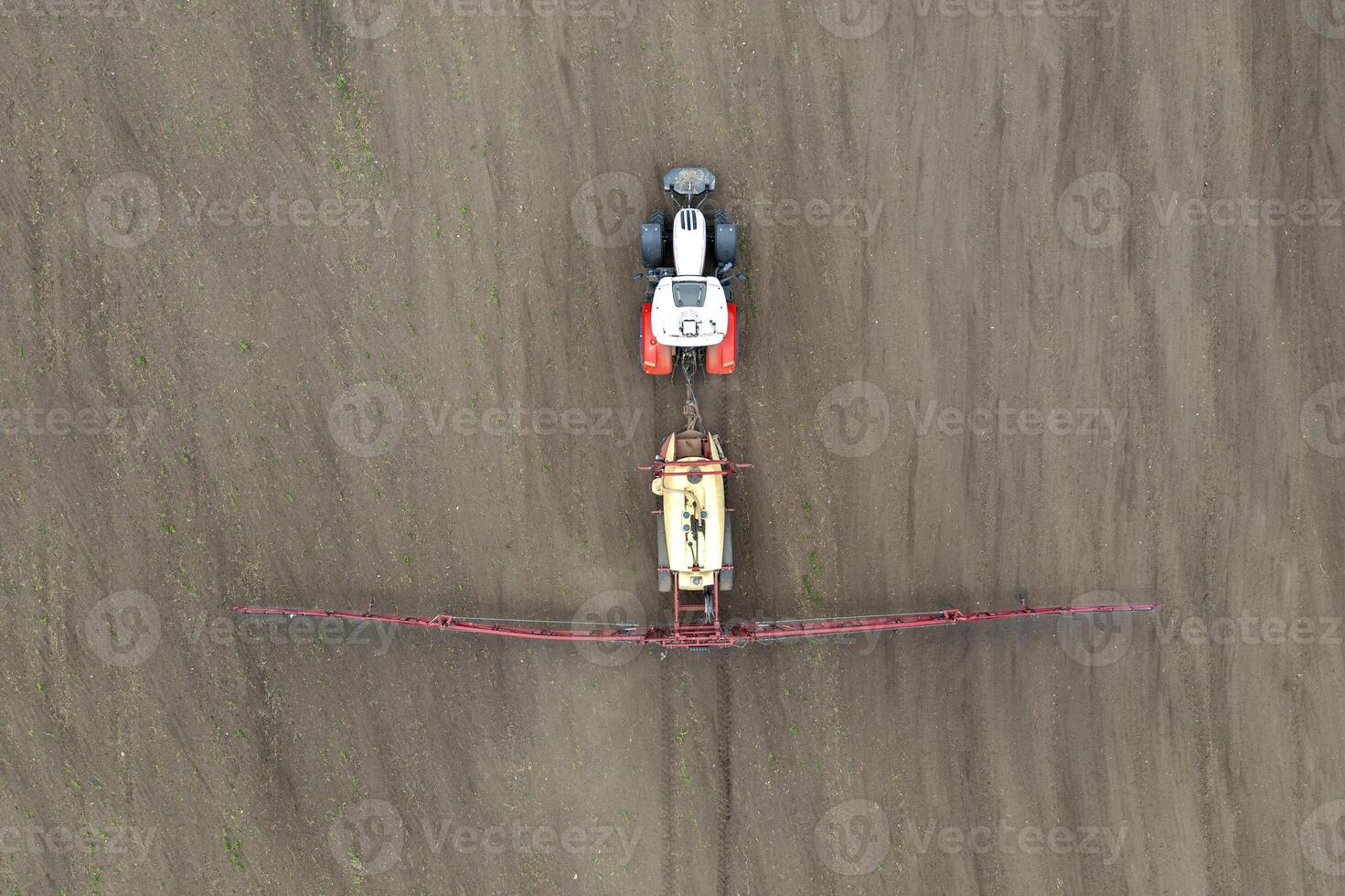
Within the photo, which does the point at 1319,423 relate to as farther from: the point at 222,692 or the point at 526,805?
the point at 222,692

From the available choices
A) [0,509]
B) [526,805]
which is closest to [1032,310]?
[526,805]

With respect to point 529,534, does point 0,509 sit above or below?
above

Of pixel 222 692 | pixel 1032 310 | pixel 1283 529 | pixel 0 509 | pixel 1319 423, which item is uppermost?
pixel 1032 310

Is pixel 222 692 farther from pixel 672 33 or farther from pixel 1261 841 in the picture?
pixel 1261 841
